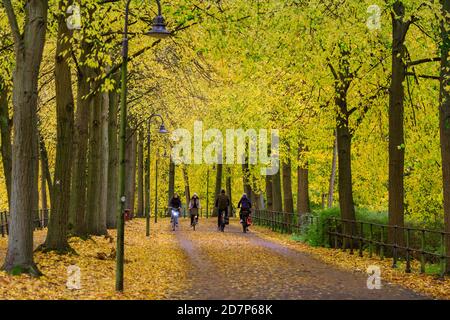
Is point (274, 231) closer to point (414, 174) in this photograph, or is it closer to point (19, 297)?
point (414, 174)

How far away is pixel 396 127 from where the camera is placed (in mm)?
20203

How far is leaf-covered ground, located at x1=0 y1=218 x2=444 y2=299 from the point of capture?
13578 mm

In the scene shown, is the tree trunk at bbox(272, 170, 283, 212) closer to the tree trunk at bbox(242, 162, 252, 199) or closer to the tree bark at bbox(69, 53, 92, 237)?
the tree trunk at bbox(242, 162, 252, 199)

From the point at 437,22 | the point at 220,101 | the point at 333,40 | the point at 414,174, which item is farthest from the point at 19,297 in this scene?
the point at 220,101

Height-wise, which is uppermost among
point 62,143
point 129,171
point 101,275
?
point 62,143

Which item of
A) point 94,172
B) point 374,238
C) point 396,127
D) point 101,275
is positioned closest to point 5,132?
point 94,172

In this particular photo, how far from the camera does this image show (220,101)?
4219 centimetres

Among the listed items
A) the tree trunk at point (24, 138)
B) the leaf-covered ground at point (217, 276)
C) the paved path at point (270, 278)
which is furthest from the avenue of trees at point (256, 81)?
the paved path at point (270, 278)

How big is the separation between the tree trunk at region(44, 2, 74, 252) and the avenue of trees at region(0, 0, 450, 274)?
28mm

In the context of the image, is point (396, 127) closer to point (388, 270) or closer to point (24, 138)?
point (388, 270)

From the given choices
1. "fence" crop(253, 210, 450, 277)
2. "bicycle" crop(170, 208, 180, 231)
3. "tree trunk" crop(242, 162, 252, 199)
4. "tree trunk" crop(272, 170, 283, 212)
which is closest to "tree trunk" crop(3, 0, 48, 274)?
"fence" crop(253, 210, 450, 277)

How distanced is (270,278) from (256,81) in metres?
A: 17.2

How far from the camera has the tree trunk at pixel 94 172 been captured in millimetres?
25000

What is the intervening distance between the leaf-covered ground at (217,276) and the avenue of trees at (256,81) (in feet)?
3.90
